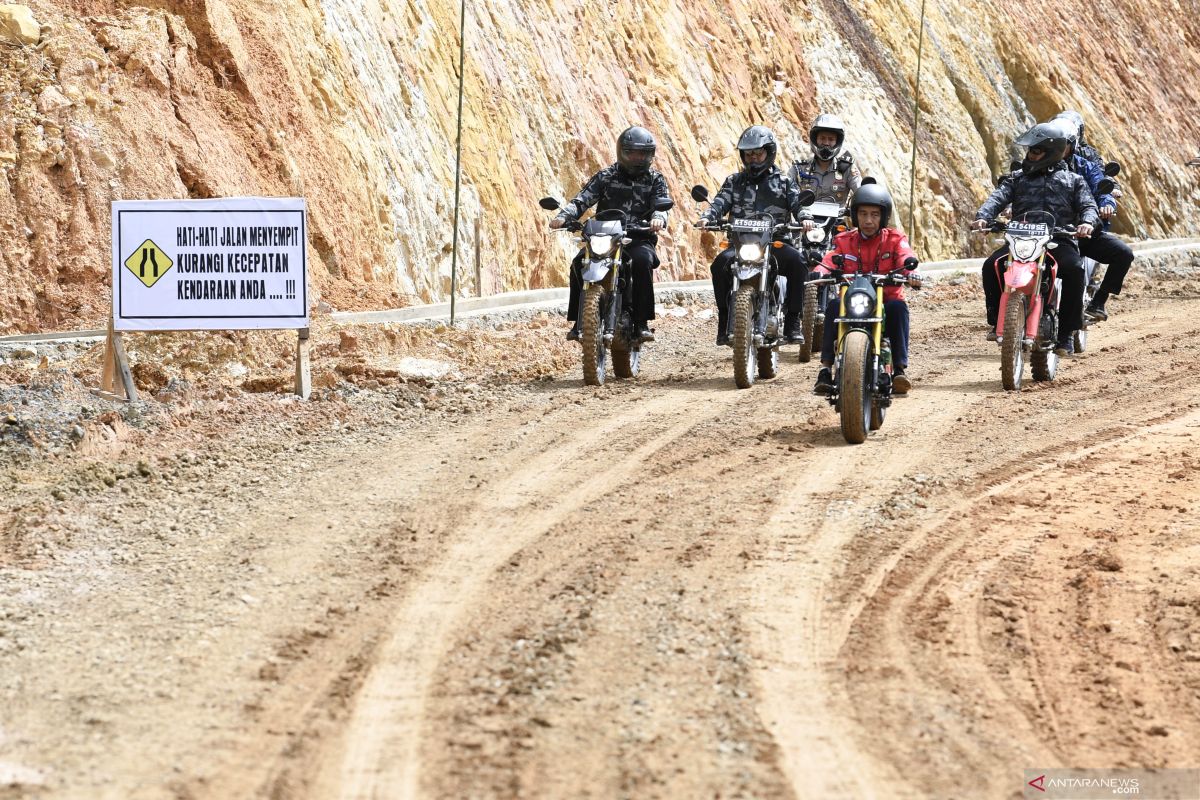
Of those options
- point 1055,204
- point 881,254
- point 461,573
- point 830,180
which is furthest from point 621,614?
point 830,180

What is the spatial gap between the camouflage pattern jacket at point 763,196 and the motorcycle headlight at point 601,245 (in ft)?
4.87

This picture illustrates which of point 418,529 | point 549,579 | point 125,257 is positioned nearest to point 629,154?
point 125,257

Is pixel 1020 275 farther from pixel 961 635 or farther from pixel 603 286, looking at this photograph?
pixel 961 635

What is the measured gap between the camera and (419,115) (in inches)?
711

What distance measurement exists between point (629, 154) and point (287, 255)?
3141mm

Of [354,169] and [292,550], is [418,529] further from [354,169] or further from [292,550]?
[354,169]

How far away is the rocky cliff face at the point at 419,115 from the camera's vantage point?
14.1 meters

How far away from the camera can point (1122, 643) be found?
20.9ft

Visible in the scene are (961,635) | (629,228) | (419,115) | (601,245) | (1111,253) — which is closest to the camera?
(961,635)

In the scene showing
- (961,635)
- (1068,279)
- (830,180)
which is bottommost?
(961,635)

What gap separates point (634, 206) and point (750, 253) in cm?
126

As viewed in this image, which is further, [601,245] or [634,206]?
[634,206]

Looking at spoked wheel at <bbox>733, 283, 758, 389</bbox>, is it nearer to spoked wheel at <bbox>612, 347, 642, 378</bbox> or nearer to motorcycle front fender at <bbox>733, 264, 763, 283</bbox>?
motorcycle front fender at <bbox>733, 264, 763, 283</bbox>

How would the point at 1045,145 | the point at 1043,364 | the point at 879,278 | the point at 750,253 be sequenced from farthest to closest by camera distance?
1. the point at 1045,145
2. the point at 1043,364
3. the point at 750,253
4. the point at 879,278
